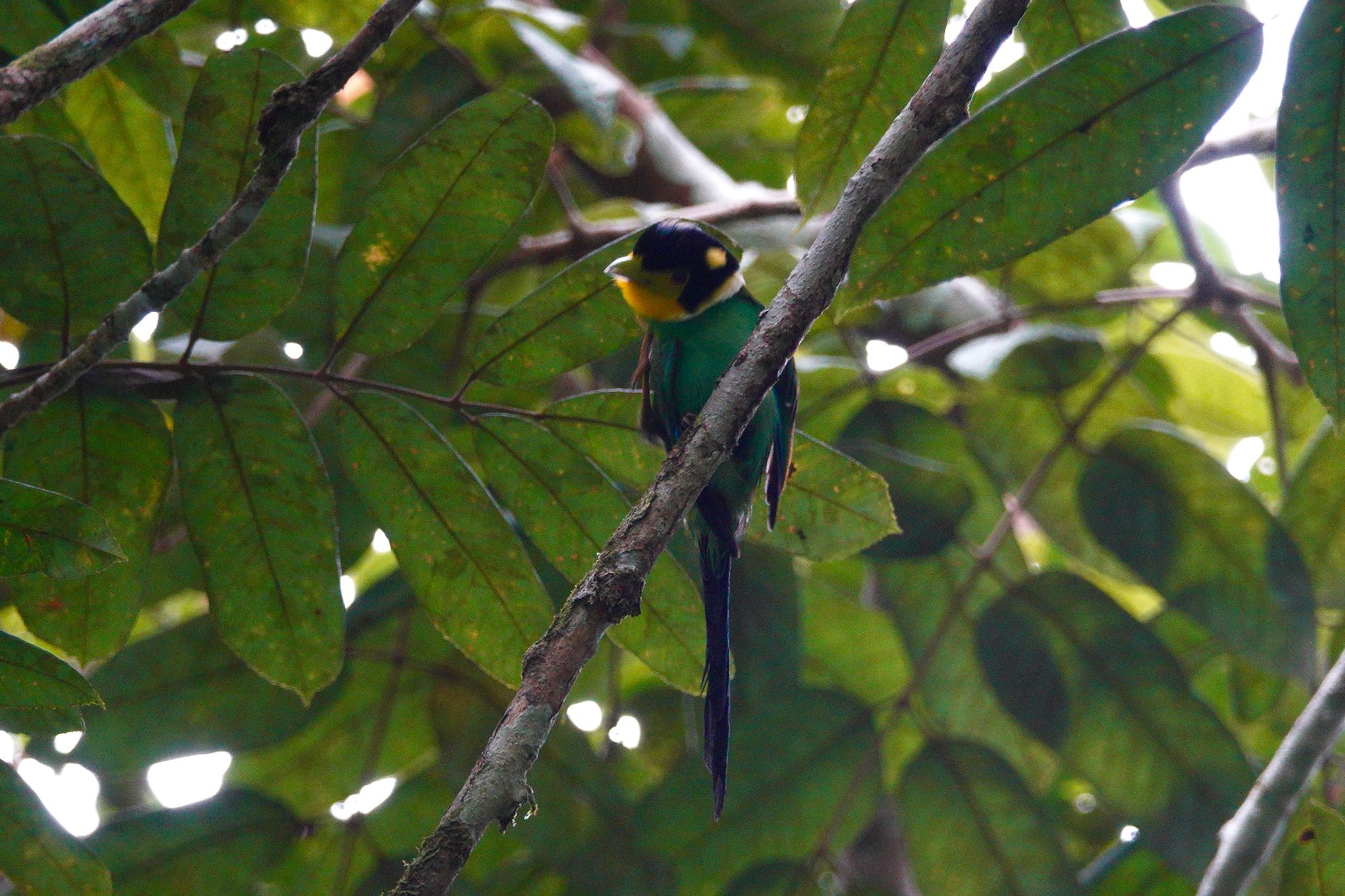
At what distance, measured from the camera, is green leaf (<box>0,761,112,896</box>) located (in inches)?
66.9

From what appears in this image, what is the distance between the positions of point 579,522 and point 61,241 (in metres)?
1.03

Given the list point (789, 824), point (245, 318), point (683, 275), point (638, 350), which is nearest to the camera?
point (245, 318)

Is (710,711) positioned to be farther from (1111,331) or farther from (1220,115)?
(1111,331)

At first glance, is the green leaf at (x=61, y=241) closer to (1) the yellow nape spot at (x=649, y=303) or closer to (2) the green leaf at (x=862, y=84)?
(1) the yellow nape spot at (x=649, y=303)

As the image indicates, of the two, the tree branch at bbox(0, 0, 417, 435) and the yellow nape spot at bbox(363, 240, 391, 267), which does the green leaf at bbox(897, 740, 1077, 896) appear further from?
the tree branch at bbox(0, 0, 417, 435)

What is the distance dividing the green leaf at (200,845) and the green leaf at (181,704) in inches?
5.6

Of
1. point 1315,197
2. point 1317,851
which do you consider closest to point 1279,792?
point 1317,851

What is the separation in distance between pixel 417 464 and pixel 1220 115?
1466mm

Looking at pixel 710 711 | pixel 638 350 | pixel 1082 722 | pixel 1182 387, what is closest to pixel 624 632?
pixel 710 711

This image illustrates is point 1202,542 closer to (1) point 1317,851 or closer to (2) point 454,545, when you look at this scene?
(1) point 1317,851

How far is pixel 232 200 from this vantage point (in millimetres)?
1969

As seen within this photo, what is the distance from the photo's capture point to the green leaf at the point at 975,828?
267 cm

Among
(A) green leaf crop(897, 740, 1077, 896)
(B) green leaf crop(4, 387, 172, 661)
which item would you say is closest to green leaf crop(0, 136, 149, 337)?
(B) green leaf crop(4, 387, 172, 661)

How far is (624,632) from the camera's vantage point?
216cm
